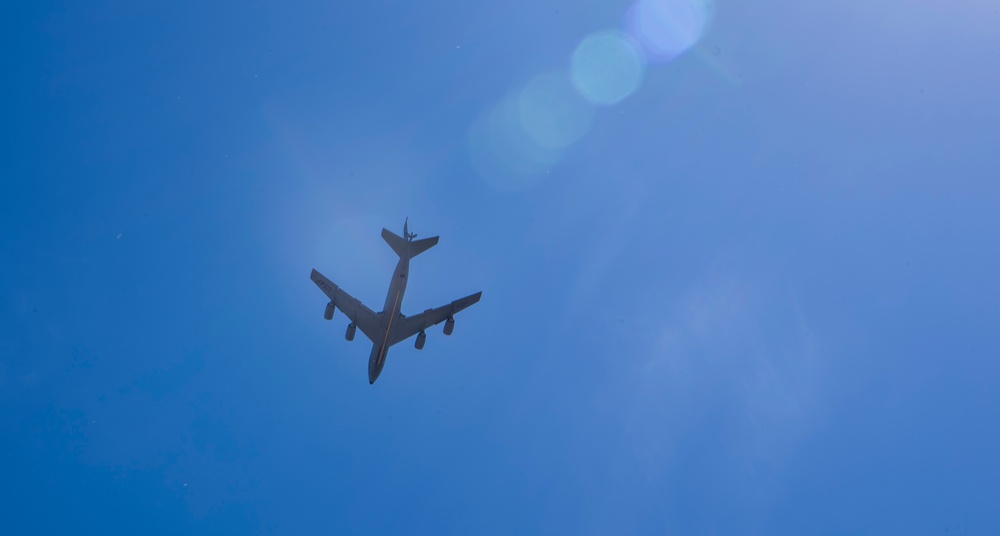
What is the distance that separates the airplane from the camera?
55.2 meters

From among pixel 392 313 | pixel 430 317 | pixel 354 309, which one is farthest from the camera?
pixel 430 317

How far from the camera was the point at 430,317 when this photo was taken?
60000 mm

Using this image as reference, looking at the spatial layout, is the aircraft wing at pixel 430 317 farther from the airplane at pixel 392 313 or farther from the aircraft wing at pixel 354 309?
the aircraft wing at pixel 354 309

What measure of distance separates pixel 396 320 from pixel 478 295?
8669mm

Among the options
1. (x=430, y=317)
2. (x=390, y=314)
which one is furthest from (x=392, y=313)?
(x=430, y=317)

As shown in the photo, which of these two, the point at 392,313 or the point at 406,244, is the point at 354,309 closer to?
the point at 392,313

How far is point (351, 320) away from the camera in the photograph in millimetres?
59500

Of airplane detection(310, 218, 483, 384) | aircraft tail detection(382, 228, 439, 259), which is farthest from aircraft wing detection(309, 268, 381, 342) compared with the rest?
aircraft tail detection(382, 228, 439, 259)

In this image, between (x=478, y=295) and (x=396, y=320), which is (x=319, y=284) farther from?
(x=478, y=295)

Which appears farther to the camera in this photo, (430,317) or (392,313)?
(430,317)

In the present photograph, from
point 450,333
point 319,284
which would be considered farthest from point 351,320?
point 450,333

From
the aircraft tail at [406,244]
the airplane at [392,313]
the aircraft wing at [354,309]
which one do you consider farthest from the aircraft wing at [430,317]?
the aircraft tail at [406,244]

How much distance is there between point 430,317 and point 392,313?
5695 millimetres

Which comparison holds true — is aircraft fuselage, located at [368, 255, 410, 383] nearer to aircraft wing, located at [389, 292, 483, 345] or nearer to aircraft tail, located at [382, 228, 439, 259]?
aircraft tail, located at [382, 228, 439, 259]
